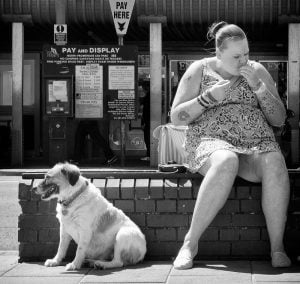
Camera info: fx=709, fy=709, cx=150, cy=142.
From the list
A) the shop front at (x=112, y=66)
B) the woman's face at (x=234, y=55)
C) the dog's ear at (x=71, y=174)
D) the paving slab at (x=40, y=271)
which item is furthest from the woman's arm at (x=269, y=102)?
the shop front at (x=112, y=66)

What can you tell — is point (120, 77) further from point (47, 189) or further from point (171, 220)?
point (47, 189)

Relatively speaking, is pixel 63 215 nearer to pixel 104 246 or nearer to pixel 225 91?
pixel 104 246

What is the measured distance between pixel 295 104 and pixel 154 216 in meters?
11.4

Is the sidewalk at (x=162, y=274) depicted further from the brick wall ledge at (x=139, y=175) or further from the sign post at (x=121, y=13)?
the sign post at (x=121, y=13)

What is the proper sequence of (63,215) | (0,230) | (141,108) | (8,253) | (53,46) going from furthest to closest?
1. (141,108)
2. (53,46)
3. (0,230)
4. (8,253)
5. (63,215)

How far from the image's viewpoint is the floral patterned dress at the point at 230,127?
189 inches

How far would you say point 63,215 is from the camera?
476cm

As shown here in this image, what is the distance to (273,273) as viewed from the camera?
174 inches

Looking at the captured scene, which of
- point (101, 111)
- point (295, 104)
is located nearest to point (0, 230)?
point (101, 111)

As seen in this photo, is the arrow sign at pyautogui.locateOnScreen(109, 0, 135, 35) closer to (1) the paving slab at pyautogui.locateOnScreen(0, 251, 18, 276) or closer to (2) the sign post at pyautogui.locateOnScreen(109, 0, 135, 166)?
(2) the sign post at pyautogui.locateOnScreen(109, 0, 135, 166)

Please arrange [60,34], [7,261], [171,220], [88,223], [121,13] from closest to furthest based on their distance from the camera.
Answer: [88,223], [171,220], [7,261], [121,13], [60,34]


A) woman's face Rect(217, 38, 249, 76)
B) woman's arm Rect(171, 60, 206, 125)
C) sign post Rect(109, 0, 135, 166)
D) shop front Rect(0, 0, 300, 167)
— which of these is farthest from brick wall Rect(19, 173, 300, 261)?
shop front Rect(0, 0, 300, 167)

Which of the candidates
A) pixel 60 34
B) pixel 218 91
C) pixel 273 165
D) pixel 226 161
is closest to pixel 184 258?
pixel 226 161

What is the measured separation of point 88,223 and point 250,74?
148 centimetres
